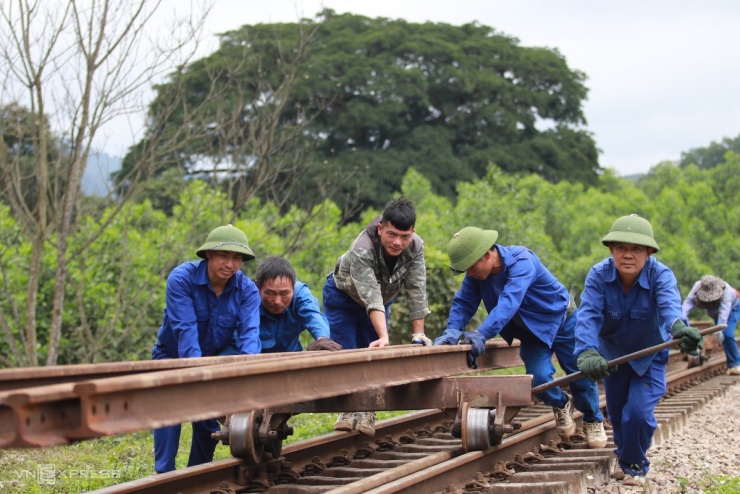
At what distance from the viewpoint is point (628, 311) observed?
5859mm

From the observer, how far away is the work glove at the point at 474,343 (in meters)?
6.00

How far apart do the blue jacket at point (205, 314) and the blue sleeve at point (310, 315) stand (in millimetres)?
560

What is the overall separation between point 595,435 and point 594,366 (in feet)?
4.82

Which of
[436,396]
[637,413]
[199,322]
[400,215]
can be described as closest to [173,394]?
[199,322]

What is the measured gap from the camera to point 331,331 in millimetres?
7062

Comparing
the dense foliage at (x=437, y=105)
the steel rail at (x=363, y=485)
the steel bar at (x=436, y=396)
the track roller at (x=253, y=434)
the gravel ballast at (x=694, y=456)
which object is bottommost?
the gravel ballast at (x=694, y=456)

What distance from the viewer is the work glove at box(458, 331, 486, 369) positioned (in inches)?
236

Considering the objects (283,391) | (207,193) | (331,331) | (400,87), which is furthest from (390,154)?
(283,391)

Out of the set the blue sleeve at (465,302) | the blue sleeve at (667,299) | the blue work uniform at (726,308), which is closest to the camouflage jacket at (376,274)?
the blue sleeve at (465,302)

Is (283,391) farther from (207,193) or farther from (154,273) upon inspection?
(207,193)

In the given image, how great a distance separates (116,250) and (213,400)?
29.9ft

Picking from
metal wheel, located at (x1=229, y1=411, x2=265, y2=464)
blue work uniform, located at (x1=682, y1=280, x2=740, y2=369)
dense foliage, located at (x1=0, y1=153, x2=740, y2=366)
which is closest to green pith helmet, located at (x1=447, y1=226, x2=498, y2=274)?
metal wheel, located at (x1=229, y1=411, x2=265, y2=464)

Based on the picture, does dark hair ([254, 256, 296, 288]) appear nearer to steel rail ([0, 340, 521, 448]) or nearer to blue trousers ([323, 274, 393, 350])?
blue trousers ([323, 274, 393, 350])

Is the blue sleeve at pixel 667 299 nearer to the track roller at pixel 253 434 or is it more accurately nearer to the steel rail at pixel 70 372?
the track roller at pixel 253 434
